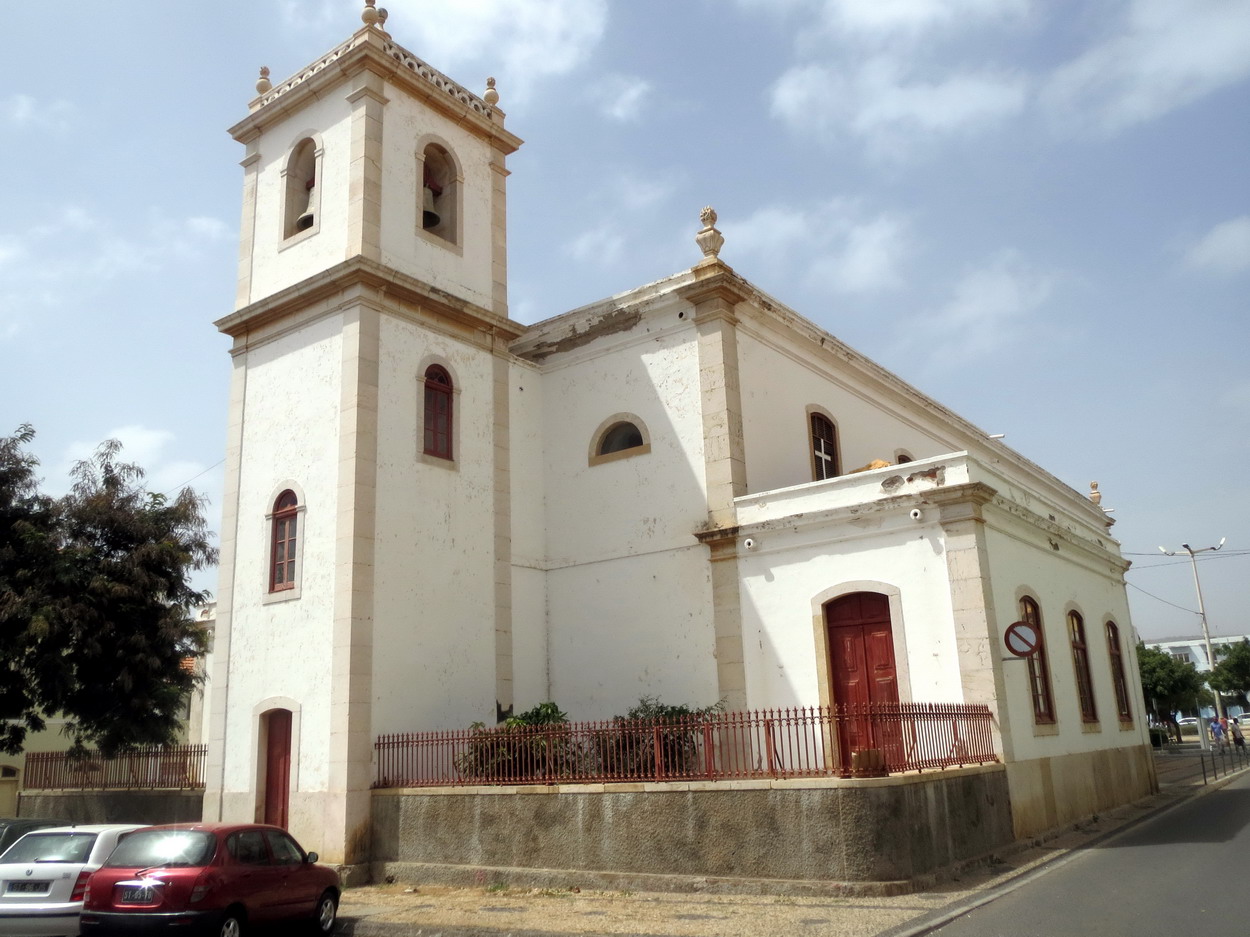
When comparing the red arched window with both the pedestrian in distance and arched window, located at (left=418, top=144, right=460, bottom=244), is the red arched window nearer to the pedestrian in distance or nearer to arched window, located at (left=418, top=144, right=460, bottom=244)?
arched window, located at (left=418, top=144, right=460, bottom=244)

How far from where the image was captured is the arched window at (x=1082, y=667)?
18016mm

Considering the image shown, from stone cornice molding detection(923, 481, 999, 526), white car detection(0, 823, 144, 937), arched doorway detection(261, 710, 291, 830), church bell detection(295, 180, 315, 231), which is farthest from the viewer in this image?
church bell detection(295, 180, 315, 231)

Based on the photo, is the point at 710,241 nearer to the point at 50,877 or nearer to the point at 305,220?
the point at 305,220

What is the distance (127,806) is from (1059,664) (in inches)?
613

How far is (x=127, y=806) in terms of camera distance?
57.5 feet

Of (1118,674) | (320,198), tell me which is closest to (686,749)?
(320,198)

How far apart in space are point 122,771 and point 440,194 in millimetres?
11369

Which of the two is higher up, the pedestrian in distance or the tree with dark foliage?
the tree with dark foliage

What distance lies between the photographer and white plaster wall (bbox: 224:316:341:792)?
14.7m

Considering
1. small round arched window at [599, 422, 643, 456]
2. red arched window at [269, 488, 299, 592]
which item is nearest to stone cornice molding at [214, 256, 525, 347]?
small round arched window at [599, 422, 643, 456]

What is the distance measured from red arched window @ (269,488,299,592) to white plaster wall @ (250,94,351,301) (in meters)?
3.71

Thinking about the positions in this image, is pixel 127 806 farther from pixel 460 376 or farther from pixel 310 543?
pixel 460 376

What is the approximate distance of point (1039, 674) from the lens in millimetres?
16094

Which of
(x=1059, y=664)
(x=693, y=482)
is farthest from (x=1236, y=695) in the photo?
(x=693, y=482)
